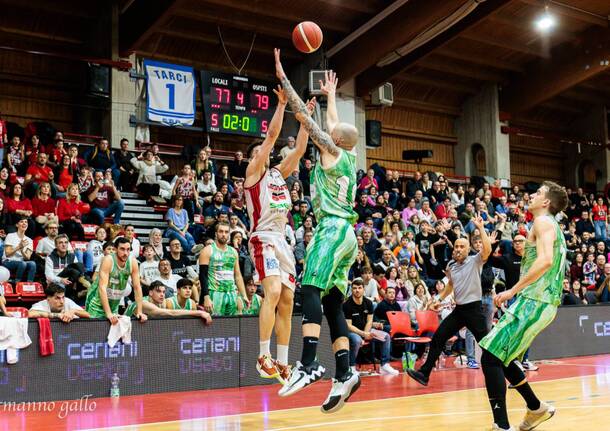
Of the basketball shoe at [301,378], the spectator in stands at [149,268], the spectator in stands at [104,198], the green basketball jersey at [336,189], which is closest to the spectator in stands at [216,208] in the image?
the spectator in stands at [104,198]

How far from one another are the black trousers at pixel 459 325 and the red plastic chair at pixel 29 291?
5.48 meters

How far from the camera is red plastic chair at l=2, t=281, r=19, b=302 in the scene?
10.9 metres

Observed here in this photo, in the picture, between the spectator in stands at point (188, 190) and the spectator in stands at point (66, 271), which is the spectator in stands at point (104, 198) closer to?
the spectator in stands at point (188, 190)

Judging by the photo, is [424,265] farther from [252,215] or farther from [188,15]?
[252,215]

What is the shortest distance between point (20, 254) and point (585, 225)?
16.3 m

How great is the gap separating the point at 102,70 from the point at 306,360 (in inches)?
542

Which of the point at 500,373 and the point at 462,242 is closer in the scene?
the point at 500,373

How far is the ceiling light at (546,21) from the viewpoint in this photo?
2152 cm

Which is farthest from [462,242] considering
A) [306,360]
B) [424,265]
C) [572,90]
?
[572,90]

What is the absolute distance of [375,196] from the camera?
18.4 metres

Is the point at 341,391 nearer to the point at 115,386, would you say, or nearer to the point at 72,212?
the point at 115,386

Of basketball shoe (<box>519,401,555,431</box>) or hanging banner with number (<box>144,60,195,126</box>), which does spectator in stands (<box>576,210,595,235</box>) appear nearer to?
hanging banner with number (<box>144,60,195,126</box>)

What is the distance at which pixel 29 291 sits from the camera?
1109 cm

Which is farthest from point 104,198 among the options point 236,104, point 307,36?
point 307,36
